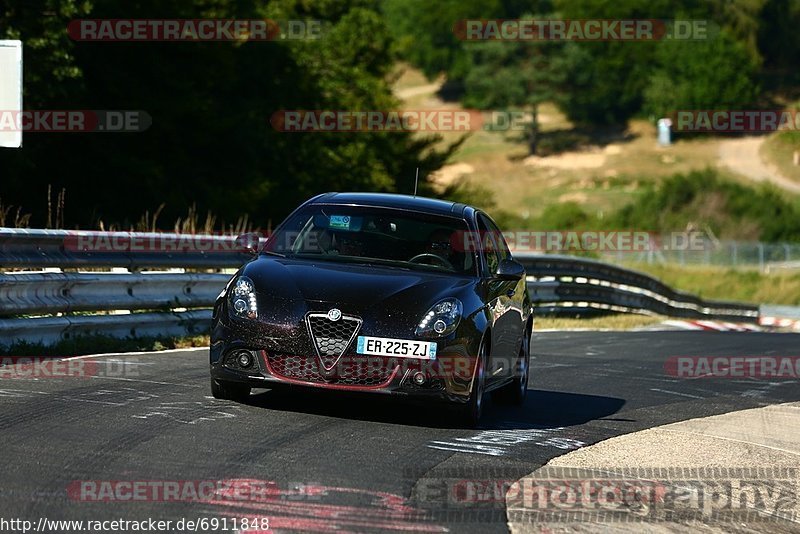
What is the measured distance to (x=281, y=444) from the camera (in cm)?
776

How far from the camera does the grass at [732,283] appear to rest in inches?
2170

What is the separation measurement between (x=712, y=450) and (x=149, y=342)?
19.7 ft

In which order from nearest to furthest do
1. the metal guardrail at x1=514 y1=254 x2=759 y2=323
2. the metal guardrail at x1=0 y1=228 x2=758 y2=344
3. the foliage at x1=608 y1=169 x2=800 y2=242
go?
the metal guardrail at x1=0 y1=228 x2=758 y2=344, the metal guardrail at x1=514 y1=254 x2=759 y2=323, the foliage at x1=608 y1=169 x2=800 y2=242

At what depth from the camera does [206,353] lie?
12664 mm

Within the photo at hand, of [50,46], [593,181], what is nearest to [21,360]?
[50,46]

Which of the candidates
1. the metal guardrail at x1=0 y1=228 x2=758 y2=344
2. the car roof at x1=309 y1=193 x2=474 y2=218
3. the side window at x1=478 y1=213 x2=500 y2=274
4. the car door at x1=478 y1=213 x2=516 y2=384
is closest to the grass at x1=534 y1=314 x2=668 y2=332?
the metal guardrail at x1=0 y1=228 x2=758 y2=344

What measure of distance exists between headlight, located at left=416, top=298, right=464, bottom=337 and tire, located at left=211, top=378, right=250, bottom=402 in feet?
4.20

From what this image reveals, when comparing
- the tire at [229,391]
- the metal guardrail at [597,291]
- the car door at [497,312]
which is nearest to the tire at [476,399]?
the car door at [497,312]

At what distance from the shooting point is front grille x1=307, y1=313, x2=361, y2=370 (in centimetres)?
863

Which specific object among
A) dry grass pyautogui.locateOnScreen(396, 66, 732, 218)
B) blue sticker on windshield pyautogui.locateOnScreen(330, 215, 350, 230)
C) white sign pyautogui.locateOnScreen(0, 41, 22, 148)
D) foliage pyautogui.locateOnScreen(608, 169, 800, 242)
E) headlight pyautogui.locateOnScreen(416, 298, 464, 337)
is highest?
dry grass pyautogui.locateOnScreen(396, 66, 732, 218)

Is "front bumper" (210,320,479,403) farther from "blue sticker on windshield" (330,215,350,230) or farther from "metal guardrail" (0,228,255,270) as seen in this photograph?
"metal guardrail" (0,228,255,270)

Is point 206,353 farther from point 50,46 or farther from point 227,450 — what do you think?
point 50,46

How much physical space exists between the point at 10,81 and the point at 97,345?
2557 millimetres

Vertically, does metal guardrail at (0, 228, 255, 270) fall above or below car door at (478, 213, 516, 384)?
above
